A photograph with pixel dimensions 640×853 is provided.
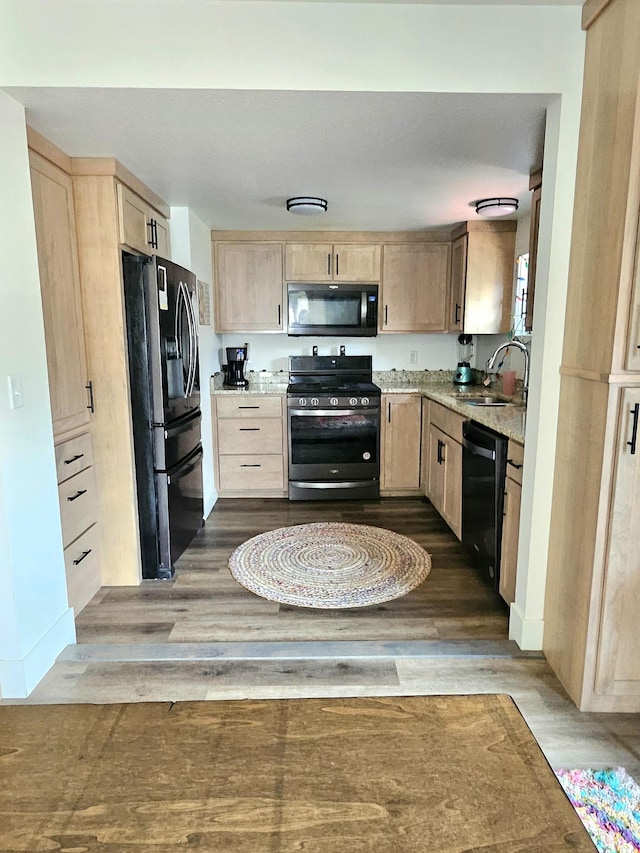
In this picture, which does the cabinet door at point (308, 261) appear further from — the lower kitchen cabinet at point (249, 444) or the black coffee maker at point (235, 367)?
the lower kitchen cabinet at point (249, 444)

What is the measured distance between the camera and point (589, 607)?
1695mm

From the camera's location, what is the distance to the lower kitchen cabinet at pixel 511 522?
7.25ft

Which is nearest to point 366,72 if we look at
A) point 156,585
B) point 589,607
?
point 589,607

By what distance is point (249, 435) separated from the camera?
403cm

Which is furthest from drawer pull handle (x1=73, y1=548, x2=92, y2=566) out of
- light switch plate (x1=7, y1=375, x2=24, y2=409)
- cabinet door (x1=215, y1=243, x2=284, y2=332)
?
cabinet door (x1=215, y1=243, x2=284, y2=332)

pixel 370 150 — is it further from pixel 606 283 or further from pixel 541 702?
pixel 541 702

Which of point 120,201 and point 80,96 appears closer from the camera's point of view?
point 80,96

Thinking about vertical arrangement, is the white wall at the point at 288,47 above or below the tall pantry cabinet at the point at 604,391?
above

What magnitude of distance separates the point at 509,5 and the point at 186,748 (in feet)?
7.63

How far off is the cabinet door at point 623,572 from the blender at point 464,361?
9.41ft

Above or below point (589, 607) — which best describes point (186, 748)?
above

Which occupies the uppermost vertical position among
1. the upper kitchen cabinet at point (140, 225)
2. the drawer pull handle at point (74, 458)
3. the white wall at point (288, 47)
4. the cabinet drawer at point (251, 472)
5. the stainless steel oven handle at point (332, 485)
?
the white wall at point (288, 47)

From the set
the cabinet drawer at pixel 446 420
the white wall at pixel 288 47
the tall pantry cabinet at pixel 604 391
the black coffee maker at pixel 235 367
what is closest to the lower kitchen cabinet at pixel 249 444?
the black coffee maker at pixel 235 367

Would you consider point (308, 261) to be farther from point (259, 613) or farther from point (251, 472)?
point (259, 613)
